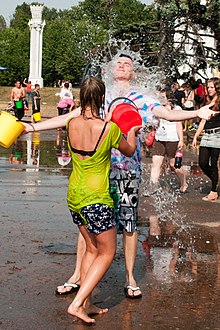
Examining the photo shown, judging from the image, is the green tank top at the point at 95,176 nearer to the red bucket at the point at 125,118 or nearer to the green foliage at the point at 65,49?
the red bucket at the point at 125,118

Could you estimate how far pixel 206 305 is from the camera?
5.54m

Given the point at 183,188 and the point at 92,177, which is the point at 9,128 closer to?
the point at 92,177

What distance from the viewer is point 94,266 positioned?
5.04m

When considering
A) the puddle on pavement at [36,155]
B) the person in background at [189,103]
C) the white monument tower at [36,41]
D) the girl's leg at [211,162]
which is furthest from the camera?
the white monument tower at [36,41]

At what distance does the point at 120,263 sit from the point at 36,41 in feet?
172

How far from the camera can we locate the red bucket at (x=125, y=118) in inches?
205

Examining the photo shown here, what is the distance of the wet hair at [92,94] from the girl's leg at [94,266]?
86cm

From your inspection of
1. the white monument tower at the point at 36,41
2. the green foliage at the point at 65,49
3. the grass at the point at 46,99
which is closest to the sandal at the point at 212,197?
the grass at the point at 46,99

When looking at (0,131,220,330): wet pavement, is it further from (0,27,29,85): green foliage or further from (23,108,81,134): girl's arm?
(0,27,29,85): green foliage

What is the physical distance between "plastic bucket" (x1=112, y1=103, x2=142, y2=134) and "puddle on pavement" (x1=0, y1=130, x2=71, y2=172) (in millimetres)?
8208

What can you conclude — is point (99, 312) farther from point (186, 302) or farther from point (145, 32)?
point (145, 32)

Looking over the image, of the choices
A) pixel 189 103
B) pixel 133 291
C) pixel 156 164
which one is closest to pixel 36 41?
pixel 189 103

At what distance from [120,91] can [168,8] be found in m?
17.9

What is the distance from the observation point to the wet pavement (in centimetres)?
520
